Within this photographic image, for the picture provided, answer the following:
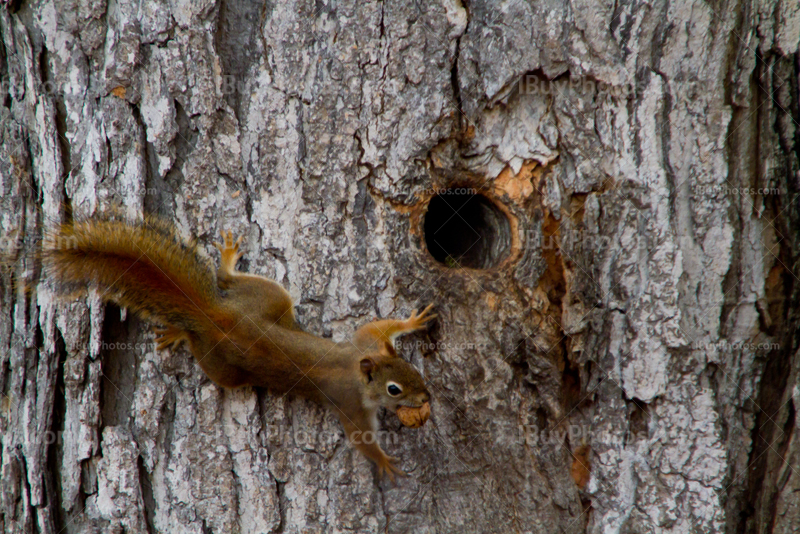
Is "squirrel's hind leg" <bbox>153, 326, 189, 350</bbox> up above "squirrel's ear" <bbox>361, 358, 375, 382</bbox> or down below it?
above

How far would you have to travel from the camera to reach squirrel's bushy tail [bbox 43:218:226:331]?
67.2 inches

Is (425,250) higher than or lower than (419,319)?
higher

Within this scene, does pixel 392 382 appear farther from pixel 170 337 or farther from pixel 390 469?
pixel 170 337

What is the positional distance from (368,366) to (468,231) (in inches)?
35.5

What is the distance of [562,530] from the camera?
74.4 inches

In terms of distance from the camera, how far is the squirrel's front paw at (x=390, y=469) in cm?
181

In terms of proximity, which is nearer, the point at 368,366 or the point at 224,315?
the point at 224,315

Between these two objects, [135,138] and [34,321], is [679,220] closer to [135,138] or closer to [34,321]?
[135,138]

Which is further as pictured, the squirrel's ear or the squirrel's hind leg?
the squirrel's ear

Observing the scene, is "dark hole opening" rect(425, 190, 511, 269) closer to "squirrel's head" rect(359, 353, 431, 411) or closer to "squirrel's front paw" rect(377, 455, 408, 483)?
"squirrel's head" rect(359, 353, 431, 411)

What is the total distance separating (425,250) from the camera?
75.9 inches

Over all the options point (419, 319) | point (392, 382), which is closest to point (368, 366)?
point (392, 382)

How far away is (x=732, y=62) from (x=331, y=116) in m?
1.34

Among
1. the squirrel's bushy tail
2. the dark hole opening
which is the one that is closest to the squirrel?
the squirrel's bushy tail
